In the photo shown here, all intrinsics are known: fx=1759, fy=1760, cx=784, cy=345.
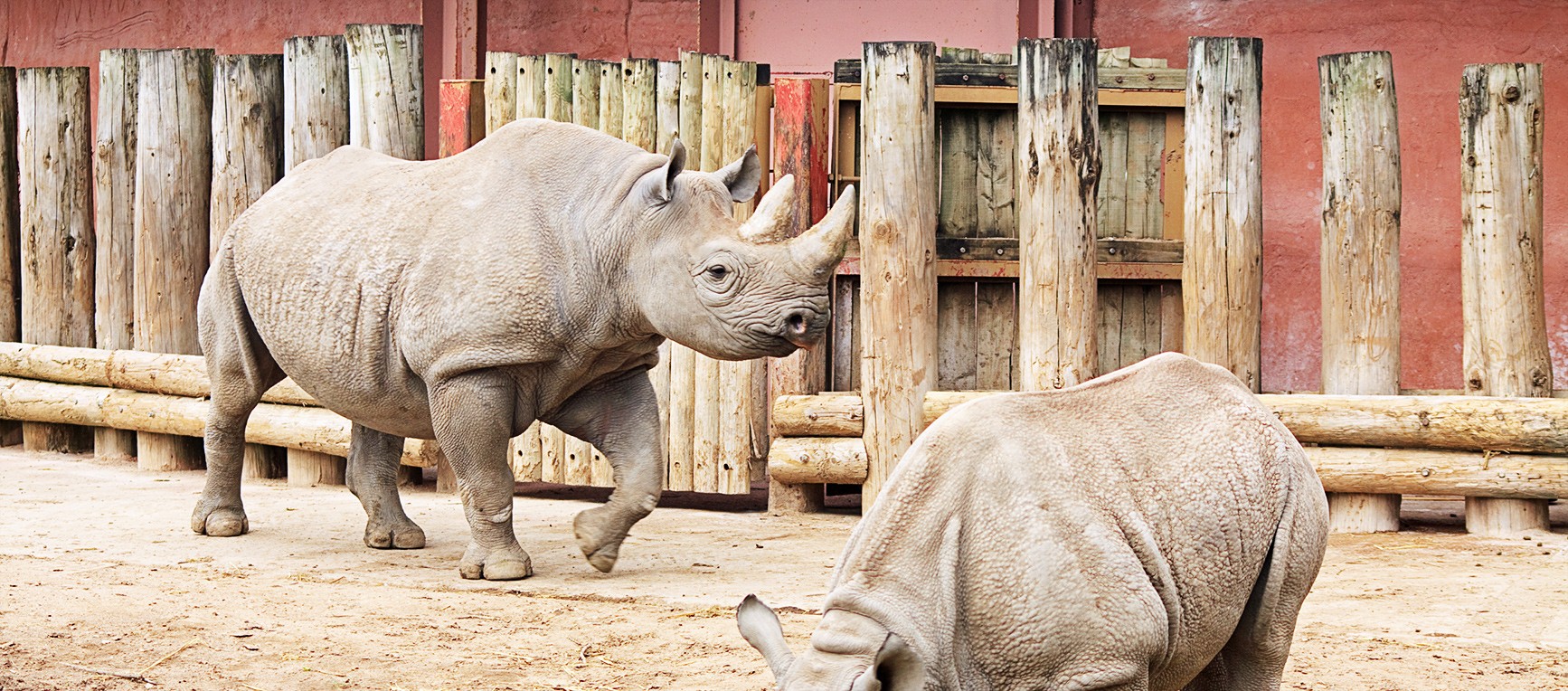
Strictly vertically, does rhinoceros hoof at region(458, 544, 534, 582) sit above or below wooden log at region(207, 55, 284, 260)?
below

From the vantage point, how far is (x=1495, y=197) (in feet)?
25.1

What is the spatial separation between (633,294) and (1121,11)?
17.1 feet

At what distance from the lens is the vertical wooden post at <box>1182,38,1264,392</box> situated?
7859 millimetres

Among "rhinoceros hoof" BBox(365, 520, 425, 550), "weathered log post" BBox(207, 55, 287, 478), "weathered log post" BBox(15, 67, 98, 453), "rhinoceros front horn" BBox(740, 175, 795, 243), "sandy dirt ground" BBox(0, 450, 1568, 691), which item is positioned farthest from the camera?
"weathered log post" BBox(15, 67, 98, 453)

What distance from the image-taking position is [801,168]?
8.43m

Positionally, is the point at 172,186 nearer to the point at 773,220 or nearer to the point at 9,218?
the point at 9,218

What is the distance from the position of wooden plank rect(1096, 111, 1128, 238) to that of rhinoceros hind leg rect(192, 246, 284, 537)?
3975mm

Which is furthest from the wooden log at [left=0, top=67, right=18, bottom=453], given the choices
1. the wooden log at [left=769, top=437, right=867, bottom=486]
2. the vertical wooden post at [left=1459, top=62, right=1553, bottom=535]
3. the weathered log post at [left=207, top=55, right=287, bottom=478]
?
the vertical wooden post at [left=1459, top=62, right=1553, bottom=535]

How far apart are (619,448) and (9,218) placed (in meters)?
5.96

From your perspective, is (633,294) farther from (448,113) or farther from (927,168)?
(448,113)

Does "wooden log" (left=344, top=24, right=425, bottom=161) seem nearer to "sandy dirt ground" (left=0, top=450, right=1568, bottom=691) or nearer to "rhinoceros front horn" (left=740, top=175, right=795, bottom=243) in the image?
"sandy dirt ground" (left=0, top=450, right=1568, bottom=691)

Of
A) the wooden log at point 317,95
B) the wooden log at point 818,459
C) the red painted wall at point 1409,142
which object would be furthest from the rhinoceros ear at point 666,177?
the red painted wall at point 1409,142

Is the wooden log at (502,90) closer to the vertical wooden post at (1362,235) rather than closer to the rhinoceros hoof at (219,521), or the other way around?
the rhinoceros hoof at (219,521)

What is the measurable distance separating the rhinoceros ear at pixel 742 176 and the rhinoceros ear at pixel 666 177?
0.25 meters
